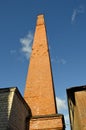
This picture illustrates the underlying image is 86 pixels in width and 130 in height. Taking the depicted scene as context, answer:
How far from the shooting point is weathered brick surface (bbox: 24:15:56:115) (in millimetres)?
11000

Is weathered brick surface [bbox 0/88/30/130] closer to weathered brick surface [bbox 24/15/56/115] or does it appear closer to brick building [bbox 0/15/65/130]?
brick building [bbox 0/15/65/130]

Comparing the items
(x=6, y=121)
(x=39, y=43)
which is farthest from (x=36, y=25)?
(x=6, y=121)

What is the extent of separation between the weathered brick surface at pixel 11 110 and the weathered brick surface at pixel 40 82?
4.40 feet

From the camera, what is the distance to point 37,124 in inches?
389

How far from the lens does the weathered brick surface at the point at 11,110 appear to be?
8093mm

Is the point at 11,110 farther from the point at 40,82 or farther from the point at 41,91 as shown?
the point at 40,82

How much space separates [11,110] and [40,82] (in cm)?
391

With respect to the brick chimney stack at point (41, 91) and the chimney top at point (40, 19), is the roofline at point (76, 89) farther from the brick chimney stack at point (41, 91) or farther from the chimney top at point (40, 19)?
the chimney top at point (40, 19)

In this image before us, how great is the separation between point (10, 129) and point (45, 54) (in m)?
6.50

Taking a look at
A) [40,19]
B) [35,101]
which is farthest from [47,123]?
[40,19]

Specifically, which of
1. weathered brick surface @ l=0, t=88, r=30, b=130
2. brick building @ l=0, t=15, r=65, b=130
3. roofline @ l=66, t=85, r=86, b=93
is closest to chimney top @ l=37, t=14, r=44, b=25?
brick building @ l=0, t=15, r=65, b=130

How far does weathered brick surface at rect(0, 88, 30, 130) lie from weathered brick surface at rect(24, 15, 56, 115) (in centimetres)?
134

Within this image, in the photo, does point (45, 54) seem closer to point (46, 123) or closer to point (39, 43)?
point (39, 43)

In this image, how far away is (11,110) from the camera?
8.42 meters
